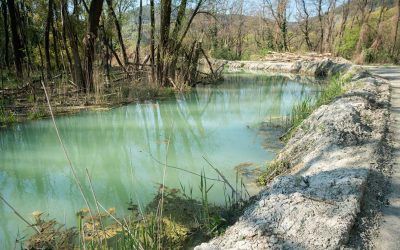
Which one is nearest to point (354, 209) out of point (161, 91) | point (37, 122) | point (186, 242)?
point (186, 242)

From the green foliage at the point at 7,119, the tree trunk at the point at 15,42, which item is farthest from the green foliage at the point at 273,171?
the tree trunk at the point at 15,42

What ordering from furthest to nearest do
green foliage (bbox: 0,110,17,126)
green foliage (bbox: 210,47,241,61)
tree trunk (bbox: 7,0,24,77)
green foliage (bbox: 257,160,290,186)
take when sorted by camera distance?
green foliage (bbox: 210,47,241,61) → tree trunk (bbox: 7,0,24,77) → green foliage (bbox: 0,110,17,126) → green foliage (bbox: 257,160,290,186)

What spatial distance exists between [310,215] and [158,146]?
12.4ft

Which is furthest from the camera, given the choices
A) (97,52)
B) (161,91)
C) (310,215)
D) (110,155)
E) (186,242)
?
(161,91)

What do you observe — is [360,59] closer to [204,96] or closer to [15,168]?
[204,96]

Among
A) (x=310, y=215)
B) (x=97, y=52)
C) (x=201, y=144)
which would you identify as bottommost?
(x=201, y=144)

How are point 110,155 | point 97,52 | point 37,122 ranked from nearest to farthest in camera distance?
point 110,155, point 37,122, point 97,52

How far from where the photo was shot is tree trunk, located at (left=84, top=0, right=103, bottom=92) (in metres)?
9.12

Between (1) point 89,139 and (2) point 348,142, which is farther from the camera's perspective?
(1) point 89,139

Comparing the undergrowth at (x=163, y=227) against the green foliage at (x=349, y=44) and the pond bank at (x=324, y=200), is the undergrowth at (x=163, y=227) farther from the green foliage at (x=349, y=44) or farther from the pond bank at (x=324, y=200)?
the green foliage at (x=349, y=44)

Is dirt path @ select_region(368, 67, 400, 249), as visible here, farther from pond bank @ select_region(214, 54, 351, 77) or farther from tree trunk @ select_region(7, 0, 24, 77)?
pond bank @ select_region(214, 54, 351, 77)

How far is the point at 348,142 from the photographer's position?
12.3 feet

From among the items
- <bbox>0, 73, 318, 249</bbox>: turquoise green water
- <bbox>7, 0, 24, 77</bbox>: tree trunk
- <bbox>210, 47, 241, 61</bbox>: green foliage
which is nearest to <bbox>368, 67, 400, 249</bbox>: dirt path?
<bbox>0, 73, 318, 249</bbox>: turquoise green water

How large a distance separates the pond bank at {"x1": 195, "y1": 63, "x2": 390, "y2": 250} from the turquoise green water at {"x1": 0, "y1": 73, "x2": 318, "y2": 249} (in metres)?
0.72
